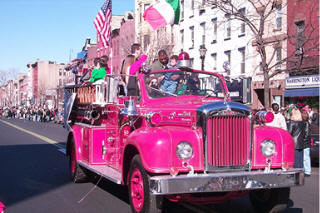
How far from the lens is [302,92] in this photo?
2883 centimetres

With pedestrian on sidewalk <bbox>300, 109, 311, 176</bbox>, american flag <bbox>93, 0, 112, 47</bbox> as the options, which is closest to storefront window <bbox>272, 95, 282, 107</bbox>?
pedestrian on sidewalk <bbox>300, 109, 311, 176</bbox>

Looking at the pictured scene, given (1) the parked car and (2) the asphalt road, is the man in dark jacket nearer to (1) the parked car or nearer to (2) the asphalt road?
(2) the asphalt road

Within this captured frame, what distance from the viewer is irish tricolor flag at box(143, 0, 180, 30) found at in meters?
13.1

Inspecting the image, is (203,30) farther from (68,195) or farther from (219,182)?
(219,182)

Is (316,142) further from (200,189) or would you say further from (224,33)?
(224,33)

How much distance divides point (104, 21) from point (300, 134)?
5.84 meters

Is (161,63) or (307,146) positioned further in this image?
(307,146)

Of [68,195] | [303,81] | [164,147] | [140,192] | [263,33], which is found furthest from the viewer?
[303,81]

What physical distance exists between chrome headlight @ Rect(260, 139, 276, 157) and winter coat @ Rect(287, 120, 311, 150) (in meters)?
5.53

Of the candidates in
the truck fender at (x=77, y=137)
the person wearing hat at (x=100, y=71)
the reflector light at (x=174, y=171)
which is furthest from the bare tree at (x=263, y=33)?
the reflector light at (x=174, y=171)

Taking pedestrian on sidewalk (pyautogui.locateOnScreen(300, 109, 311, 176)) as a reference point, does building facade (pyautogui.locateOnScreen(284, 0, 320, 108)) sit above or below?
above

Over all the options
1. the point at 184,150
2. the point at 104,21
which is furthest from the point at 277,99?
the point at 184,150

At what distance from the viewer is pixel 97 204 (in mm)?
7695

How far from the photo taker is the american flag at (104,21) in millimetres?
12016
